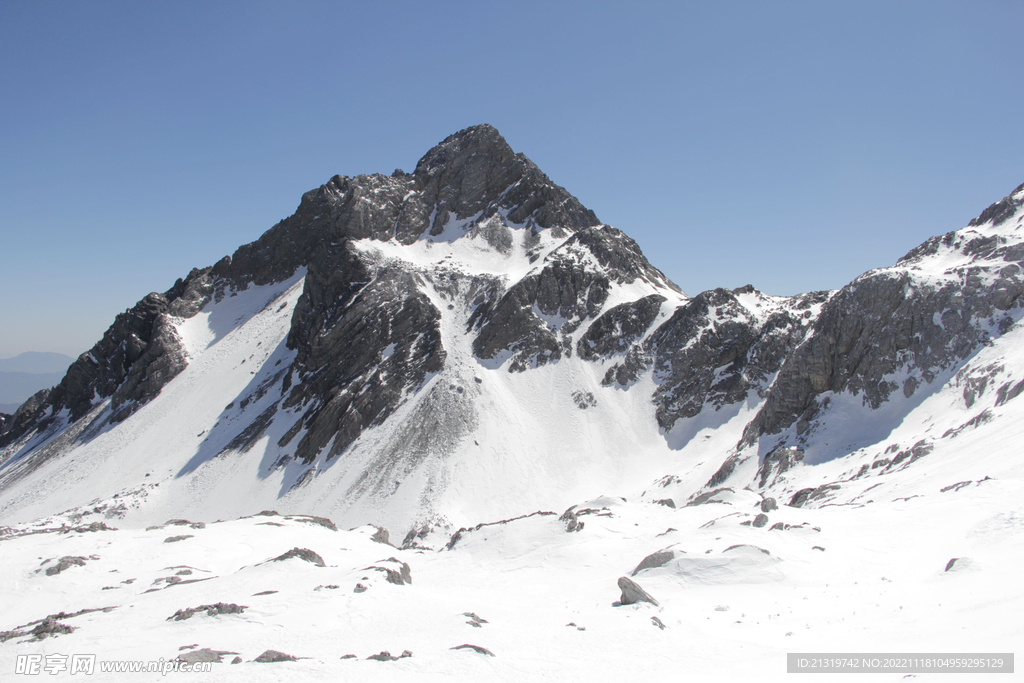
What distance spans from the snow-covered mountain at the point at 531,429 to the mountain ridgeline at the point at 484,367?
0.41m

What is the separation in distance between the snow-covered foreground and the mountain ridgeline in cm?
1934

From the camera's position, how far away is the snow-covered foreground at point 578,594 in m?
13.0

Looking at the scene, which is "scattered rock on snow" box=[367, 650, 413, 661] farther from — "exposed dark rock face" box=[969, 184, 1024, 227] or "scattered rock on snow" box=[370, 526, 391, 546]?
"exposed dark rock face" box=[969, 184, 1024, 227]

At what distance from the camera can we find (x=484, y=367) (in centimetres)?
7656

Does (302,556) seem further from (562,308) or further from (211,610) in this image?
(562,308)

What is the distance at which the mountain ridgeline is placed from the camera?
50.3 metres

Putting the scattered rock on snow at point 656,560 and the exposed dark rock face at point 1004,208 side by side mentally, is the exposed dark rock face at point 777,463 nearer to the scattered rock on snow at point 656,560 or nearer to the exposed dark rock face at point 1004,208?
the scattered rock on snow at point 656,560

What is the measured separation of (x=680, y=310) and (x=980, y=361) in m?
36.8

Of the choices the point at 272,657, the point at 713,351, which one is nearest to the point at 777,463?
the point at 713,351

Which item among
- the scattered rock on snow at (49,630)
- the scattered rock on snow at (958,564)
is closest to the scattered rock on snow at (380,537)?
the scattered rock on snow at (49,630)

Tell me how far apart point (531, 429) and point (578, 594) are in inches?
1885

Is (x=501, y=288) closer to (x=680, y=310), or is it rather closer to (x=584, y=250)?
(x=584, y=250)

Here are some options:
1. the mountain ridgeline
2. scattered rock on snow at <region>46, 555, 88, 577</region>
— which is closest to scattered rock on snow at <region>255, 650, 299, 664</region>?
scattered rock on snow at <region>46, 555, 88, 577</region>

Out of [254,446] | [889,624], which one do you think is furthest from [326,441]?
→ [889,624]
